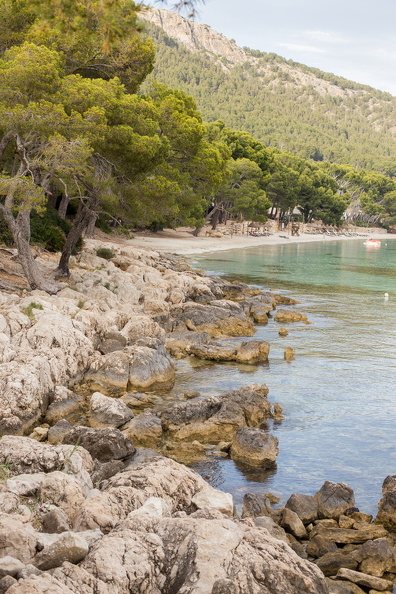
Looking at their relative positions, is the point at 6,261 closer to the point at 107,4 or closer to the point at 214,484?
the point at 214,484

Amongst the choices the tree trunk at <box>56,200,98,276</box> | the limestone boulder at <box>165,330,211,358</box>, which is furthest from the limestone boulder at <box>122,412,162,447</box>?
the tree trunk at <box>56,200,98,276</box>

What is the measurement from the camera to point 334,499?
1003 cm

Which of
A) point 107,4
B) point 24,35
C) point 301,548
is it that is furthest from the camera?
point 24,35

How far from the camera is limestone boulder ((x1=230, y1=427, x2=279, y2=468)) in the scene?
12.0 meters

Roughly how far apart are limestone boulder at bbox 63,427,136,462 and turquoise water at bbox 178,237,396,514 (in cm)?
170

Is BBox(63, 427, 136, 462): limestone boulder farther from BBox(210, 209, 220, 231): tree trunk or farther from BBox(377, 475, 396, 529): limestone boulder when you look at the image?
BBox(210, 209, 220, 231): tree trunk

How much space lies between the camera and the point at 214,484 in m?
11.0

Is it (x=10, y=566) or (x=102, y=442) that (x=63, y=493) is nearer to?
(x=10, y=566)

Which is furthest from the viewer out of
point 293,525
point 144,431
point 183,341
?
point 183,341

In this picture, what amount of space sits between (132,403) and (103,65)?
17.3m

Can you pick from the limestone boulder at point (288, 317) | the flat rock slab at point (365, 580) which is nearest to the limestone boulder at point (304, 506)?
the flat rock slab at point (365, 580)

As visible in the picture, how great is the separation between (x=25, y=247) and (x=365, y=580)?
15383 mm

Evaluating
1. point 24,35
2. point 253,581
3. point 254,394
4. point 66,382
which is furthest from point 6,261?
point 253,581

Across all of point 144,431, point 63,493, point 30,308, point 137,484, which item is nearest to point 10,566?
point 63,493
